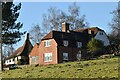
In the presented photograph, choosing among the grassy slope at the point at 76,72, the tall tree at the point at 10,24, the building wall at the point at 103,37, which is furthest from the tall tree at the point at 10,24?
the building wall at the point at 103,37

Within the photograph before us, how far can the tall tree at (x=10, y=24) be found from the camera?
43.9 meters

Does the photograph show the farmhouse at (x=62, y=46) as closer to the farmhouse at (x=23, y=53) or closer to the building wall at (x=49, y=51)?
the building wall at (x=49, y=51)

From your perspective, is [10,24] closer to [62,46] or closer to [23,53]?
[62,46]

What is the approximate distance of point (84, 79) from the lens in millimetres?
21297

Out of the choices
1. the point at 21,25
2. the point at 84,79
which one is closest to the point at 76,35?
the point at 21,25

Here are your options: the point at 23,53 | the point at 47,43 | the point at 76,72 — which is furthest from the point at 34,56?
the point at 76,72

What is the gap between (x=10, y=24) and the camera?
148 ft

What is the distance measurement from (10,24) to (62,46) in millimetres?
18671

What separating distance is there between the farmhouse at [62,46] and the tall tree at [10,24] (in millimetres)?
14659

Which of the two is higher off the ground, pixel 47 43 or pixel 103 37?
pixel 103 37

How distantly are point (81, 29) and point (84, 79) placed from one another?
5067cm

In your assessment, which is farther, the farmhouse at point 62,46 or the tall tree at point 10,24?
the farmhouse at point 62,46

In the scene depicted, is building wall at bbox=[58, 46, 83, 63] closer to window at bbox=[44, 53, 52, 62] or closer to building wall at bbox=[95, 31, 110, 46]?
window at bbox=[44, 53, 52, 62]

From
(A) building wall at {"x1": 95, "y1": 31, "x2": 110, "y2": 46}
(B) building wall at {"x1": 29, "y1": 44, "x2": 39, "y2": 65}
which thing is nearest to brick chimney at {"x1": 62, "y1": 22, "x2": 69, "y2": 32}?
(B) building wall at {"x1": 29, "y1": 44, "x2": 39, "y2": 65}
